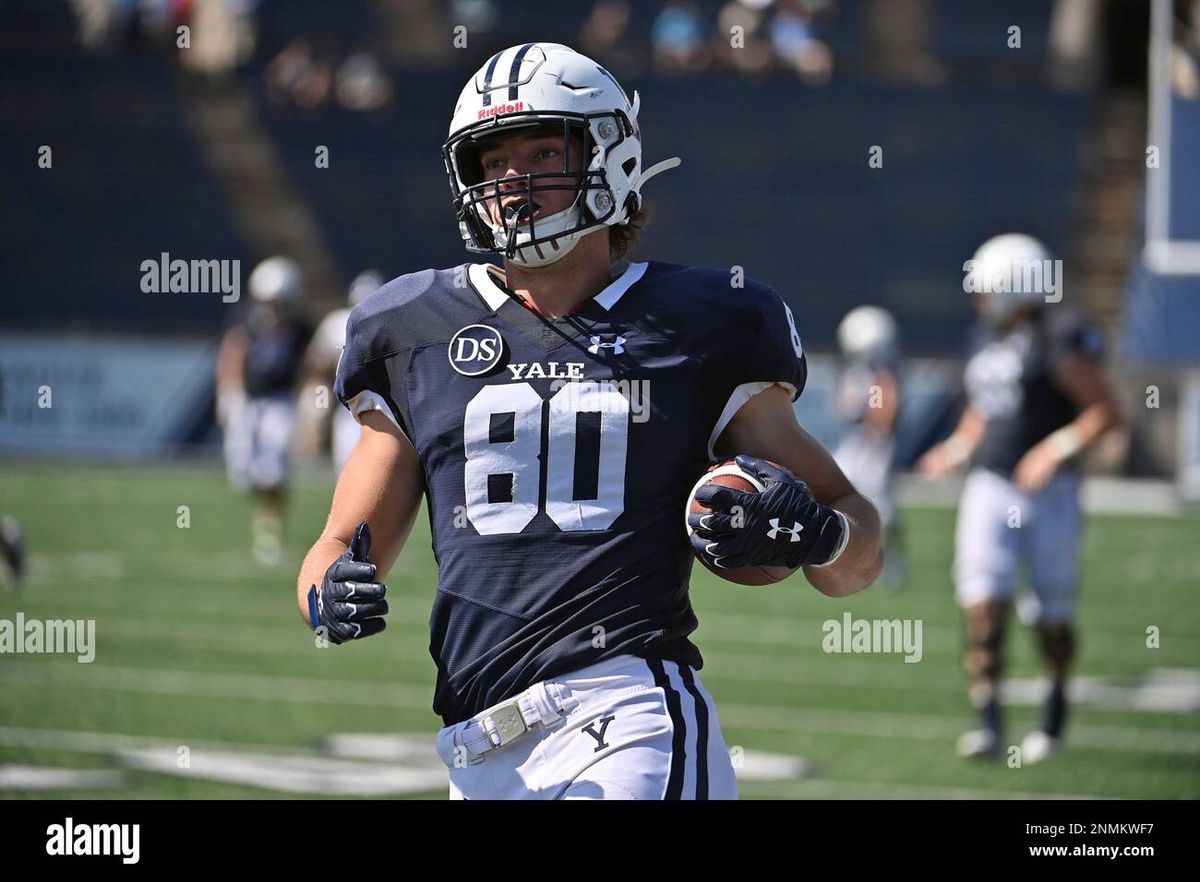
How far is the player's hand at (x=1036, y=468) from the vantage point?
23.4ft

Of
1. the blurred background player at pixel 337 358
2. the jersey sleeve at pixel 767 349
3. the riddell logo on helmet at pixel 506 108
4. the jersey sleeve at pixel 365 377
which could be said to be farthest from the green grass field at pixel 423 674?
the riddell logo on helmet at pixel 506 108

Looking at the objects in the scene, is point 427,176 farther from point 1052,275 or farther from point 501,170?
point 501,170

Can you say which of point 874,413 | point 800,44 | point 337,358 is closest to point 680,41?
point 800,44

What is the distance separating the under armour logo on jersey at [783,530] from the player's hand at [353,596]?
610 mm

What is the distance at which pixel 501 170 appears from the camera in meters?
3.12

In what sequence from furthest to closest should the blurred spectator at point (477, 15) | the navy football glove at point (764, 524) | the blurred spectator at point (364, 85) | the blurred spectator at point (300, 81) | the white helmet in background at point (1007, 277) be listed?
the blurred spectator at point (300, 81) → the blurred spectator at point (364, 85) → the blurred spectator at point (477, 15) → the white helmet in background at point (1007, 277) → the navy football glove at point (764, 524)

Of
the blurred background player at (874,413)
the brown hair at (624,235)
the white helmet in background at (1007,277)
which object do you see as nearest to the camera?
the brown hair at (624,235)

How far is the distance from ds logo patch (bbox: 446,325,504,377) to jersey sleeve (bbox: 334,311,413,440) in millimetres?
141

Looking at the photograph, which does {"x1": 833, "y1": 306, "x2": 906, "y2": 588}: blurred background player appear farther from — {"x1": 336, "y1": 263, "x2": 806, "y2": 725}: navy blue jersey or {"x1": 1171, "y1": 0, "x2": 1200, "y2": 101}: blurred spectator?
{"x1": 336, "y1": 263, "x2": 806, "y2": 725}: navy blue jersey

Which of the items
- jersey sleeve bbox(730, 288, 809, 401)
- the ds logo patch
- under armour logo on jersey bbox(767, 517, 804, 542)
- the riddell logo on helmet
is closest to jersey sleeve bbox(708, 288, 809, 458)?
jersey sleeve bbox(730, 288, 809, 401)

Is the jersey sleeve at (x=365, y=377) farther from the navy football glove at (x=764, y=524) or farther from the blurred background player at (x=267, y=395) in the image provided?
the blurred background player at (x=267, y=395)

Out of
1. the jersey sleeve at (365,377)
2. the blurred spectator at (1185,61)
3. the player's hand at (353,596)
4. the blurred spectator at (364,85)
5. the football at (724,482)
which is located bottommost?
the player's hand at (353,596)
